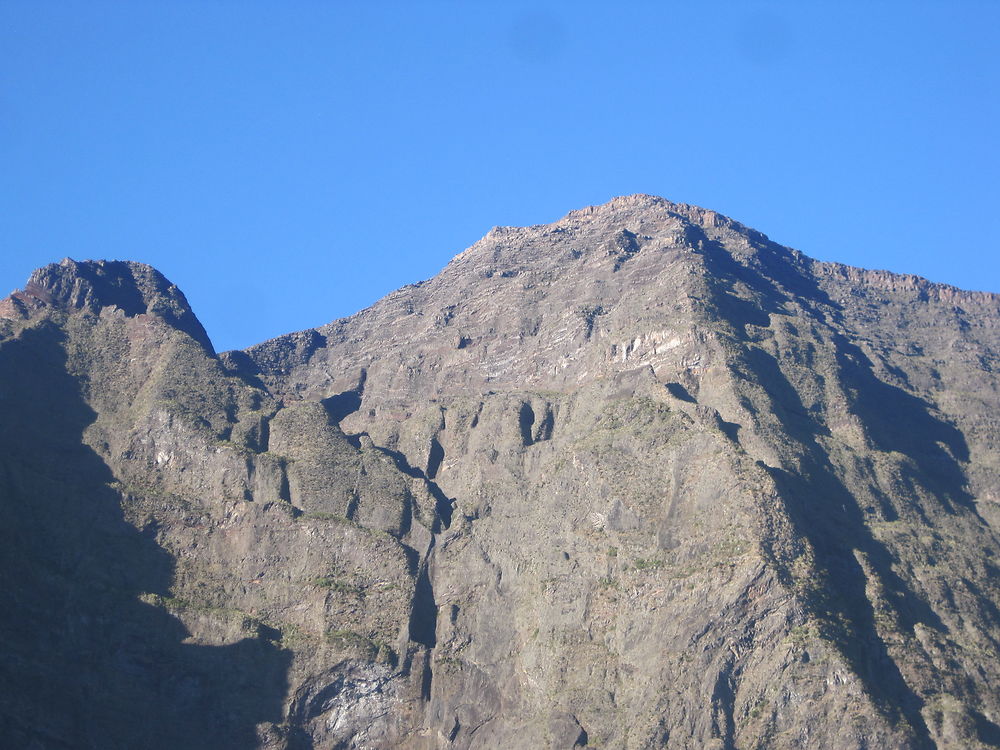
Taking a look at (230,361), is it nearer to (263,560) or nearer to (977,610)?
(263,560)

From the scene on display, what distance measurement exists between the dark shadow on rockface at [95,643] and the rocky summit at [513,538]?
0.30 metres

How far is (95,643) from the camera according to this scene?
123 metres

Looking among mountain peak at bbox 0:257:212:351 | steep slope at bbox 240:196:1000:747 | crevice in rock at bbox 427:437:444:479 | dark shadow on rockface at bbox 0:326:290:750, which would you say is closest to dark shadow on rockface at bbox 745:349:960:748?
steep slope at bbox 240:196:1000:747

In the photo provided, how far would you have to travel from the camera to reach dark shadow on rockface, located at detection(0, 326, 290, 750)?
114 meters

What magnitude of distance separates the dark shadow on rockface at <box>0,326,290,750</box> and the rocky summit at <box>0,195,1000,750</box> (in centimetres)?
30

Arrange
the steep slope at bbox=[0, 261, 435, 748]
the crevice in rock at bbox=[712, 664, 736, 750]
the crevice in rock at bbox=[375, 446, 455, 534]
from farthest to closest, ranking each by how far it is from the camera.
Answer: the crevice in rock at bbox=[375, 446, 455, 534], the steep slope at bbox=[0, 261, 435, 748], the crevice in rock at bbox=[712, 664, 736, 750]

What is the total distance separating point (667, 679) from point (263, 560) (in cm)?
4204

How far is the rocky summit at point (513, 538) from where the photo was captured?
116m

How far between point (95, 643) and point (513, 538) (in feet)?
127

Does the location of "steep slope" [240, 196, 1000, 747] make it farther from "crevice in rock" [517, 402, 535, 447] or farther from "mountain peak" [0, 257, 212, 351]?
"mountain peak" [0, 257, 212, 351]

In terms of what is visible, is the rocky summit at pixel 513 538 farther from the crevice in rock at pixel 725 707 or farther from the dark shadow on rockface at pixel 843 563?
the dark shadow on rockface at pixel 843 563

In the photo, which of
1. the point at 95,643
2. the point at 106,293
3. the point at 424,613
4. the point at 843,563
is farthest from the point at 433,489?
the point at 106,293

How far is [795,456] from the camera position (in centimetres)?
13988

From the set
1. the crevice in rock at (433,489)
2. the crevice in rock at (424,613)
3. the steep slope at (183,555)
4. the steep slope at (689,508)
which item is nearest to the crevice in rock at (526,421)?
the steep slope at (689,508)
